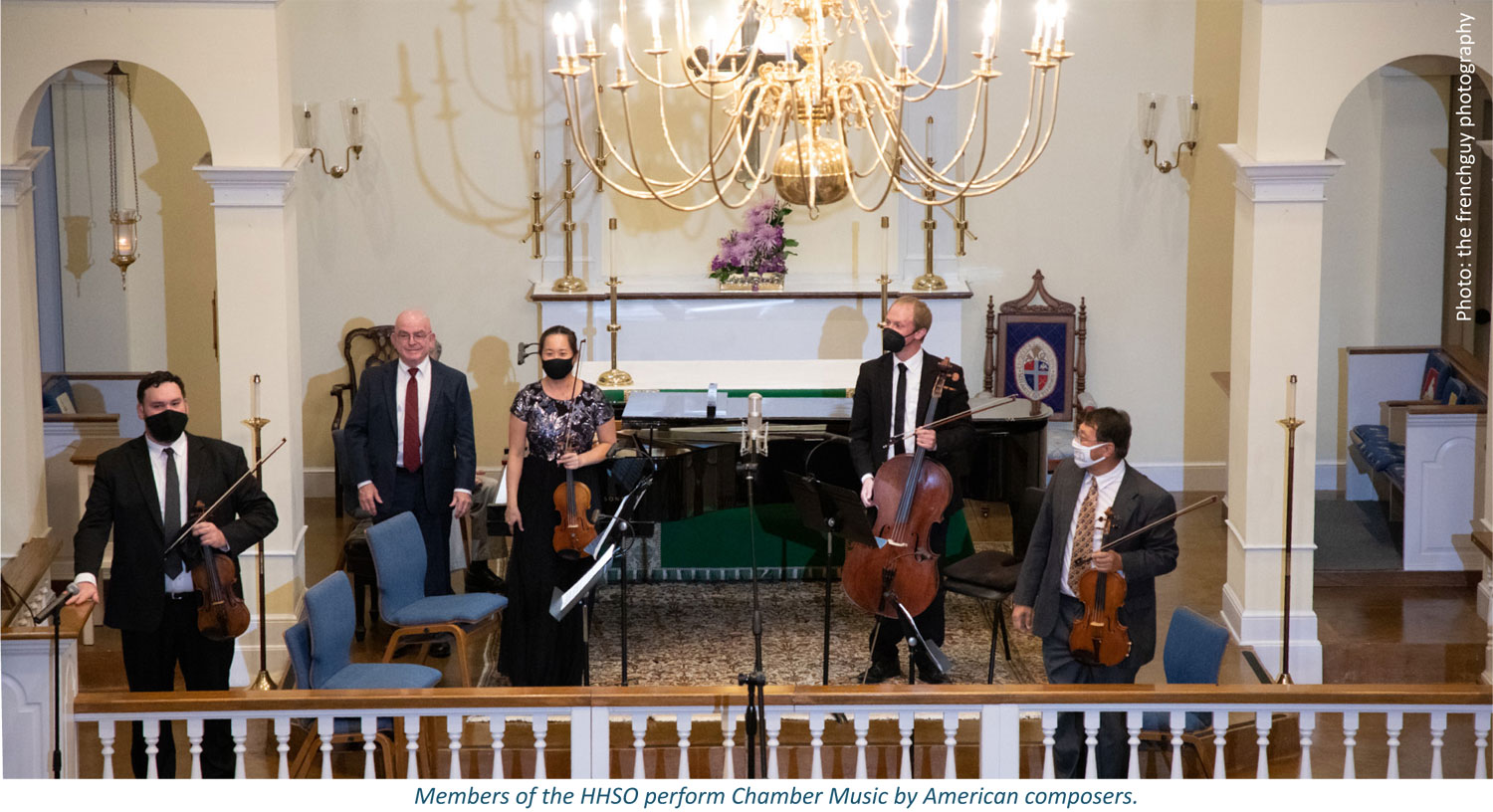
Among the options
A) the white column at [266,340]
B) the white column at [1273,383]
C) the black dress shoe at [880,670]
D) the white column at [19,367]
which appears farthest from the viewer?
the white column at [19,367]

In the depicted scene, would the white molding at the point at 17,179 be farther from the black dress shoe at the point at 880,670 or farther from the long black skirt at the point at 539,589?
the black dress shoe at the point at 880,670

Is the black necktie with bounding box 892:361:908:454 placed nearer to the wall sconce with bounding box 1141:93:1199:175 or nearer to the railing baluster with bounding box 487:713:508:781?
the railing baluster with bounding box 487:713:508:781

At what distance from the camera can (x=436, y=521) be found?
21.6 ft

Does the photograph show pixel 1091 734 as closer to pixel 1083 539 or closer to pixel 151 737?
pixel 1083 539

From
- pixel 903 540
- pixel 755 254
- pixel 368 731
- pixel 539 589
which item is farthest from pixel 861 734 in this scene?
pixel 755 254

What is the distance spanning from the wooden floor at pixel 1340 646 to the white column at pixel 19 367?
689mm

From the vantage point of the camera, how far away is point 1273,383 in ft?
22.4

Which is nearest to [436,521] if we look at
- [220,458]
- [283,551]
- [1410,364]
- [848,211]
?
[283,551]

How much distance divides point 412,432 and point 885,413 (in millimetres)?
1895

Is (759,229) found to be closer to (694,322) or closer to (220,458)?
(694,322)

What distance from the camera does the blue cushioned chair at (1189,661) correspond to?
16.5 feet

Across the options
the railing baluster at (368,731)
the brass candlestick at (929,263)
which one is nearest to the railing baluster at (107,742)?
the railing baluster at (368,731)

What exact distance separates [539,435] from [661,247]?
14.2 ft

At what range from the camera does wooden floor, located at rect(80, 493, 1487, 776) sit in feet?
19.5
